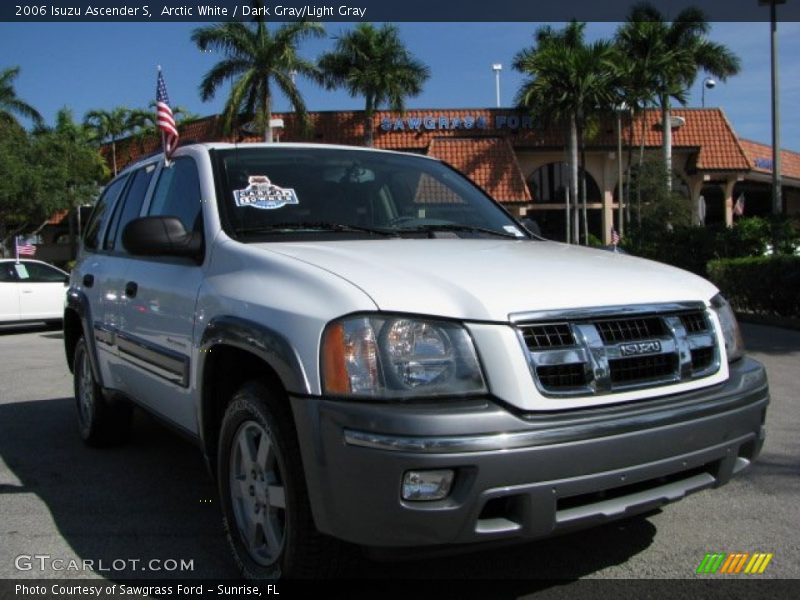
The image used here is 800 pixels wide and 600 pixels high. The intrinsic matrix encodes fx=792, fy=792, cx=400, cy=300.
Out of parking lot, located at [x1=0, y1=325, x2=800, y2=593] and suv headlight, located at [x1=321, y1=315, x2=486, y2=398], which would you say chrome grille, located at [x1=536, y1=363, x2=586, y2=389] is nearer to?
suv headlight, located at [x1=321, y1=315, x2=486, y2=398]

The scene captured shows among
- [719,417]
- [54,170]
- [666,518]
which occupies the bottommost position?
[666,518]

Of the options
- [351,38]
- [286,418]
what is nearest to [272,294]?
[286,418]

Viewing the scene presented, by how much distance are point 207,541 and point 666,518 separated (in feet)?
7.32

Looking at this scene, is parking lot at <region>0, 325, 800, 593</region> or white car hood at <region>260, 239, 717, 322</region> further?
parking lot at <region>0, 325, 800, 593</region>

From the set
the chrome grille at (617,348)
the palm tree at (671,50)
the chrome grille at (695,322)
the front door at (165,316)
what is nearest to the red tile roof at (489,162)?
the palm tree at (671,50)

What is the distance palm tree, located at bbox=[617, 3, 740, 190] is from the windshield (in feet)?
108

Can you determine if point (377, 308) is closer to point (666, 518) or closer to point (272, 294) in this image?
point (272, 294)

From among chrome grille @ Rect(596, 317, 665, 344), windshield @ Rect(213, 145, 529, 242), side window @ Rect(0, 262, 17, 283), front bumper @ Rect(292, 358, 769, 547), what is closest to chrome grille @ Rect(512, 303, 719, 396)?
chrome grille @ Rect(596, 317, 665, 344)

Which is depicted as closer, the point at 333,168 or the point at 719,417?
the point at 719,417

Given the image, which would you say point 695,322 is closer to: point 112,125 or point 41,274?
point 41,274

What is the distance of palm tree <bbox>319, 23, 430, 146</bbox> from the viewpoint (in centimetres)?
3297

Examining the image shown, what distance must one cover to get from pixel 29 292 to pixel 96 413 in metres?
11.4

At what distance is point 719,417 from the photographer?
2.93 meters
